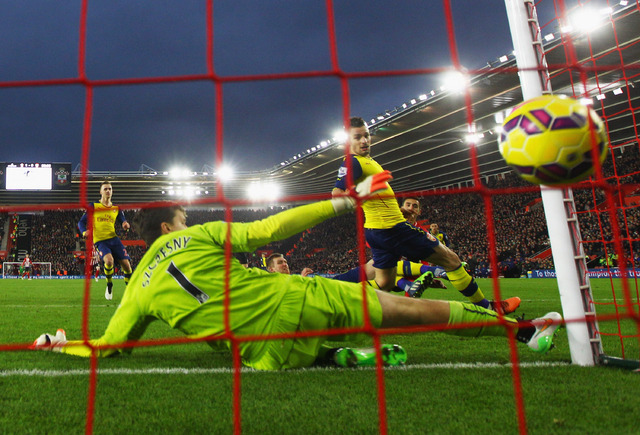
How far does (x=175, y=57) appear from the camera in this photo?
30016 millimetres

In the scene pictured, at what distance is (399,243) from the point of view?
4457 millimetres

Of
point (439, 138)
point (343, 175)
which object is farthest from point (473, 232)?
point (343, 175)

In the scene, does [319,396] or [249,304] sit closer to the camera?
[319,396]

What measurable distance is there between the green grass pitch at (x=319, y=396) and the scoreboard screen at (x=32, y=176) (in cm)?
2280

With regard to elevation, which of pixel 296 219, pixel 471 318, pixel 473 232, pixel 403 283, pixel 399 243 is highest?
pixel 473 232

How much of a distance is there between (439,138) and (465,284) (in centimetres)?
1751

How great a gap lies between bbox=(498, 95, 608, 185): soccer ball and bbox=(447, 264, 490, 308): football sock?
2371 mm

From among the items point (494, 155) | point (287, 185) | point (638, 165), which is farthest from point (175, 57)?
point (638, 165)

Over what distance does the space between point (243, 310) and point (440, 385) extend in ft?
3.71

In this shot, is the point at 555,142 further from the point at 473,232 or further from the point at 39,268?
the point at 39,268

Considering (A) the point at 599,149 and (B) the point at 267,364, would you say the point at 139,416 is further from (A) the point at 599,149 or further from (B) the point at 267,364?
(A) the point at 599,149

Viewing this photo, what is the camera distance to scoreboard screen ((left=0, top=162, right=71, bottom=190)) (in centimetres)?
2302

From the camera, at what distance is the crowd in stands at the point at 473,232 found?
1867 cm

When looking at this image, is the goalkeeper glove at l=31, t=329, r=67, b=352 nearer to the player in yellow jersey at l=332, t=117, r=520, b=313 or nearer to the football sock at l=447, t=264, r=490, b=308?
the player in yellow jersey at l=332, t=117, r=520, b=313
